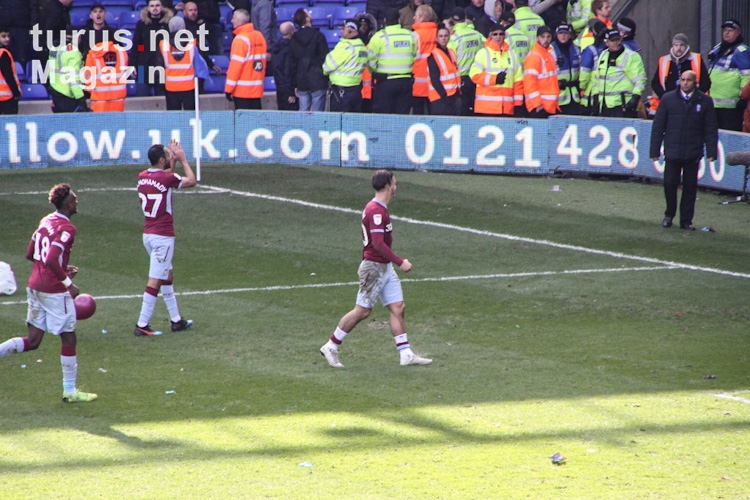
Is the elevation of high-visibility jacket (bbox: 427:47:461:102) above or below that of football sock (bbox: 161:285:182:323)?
above

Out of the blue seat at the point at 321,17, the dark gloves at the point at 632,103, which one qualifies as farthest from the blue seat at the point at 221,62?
the dark gloves at the point at 632,103

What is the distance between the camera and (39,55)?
26062 mm

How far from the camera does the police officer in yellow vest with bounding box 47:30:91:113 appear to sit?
78.4 ft

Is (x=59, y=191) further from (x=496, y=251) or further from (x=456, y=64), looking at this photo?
(x=456, y=64)

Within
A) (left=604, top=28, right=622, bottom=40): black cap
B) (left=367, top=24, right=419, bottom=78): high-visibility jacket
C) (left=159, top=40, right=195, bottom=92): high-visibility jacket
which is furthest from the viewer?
(left=159, top=40, right=195, bottom=92): high-visibility jacket

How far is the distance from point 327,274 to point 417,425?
568 centimetres

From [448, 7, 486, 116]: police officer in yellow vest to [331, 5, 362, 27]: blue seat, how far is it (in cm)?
547

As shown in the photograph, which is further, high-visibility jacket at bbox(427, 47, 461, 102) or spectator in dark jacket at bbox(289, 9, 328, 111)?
spectator in dark jacket at bbox(289, 9, 328, 111)

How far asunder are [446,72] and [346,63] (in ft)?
6.47

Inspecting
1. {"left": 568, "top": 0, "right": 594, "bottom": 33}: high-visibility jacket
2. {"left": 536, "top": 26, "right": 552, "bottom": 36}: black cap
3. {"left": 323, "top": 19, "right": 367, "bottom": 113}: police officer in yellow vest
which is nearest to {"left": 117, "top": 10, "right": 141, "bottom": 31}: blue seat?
{"left": 323, "top": 19, "right": 367, "bottom": 113}: police officer in yellow vest

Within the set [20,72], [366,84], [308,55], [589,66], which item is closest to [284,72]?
[308,55]

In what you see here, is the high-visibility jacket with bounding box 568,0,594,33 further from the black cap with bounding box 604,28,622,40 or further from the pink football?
the pink football

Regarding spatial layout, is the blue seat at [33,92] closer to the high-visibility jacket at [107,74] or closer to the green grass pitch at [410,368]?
the high-visibility jacket at [107,74]

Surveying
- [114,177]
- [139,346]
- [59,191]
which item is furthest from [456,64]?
[59,191]
